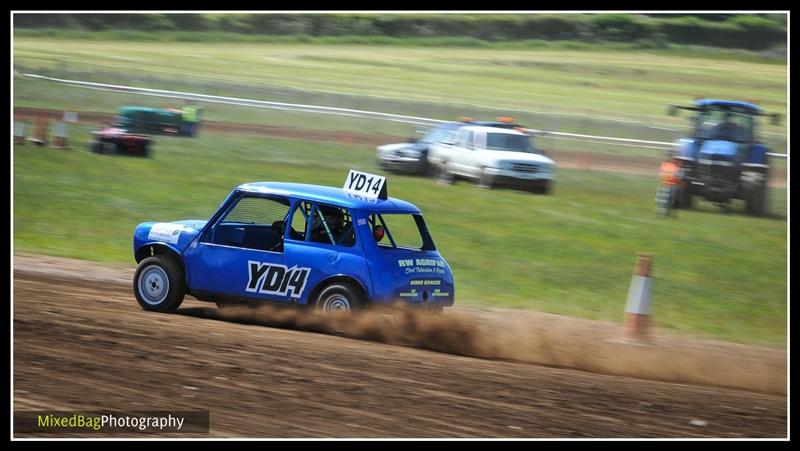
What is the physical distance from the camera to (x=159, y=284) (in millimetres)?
10078

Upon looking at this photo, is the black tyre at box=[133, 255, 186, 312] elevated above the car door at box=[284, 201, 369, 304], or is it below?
below

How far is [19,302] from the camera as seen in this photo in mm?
10180

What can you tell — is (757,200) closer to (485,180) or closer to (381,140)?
(485,180)

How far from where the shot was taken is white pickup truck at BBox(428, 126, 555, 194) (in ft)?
57.5

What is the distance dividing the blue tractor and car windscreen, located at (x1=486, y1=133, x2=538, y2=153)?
8.50ft

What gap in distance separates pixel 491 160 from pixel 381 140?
104 inches

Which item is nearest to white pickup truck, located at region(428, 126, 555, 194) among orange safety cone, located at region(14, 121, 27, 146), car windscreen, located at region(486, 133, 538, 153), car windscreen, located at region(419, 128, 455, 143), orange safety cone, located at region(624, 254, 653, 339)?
car windscreen, located at region(486, 133, 538, 153)

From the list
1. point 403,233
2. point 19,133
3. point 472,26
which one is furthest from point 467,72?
point 403,233

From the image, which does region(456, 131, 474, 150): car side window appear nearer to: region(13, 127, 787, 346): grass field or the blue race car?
region(13, 127, 787, 346): grass field

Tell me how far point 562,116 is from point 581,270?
23.8 feet
